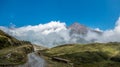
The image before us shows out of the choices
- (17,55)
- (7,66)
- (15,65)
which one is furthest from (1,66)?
(17,55)

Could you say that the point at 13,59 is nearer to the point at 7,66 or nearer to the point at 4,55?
the point at 4,55

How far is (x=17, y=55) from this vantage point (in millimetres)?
179875

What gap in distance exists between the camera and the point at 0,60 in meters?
150

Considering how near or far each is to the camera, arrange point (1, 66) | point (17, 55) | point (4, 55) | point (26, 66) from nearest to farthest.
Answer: point (1, 66)
point (26, 66)
point (4, 55)
point (17, 55)

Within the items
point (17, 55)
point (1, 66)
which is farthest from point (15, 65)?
point (17, 55)

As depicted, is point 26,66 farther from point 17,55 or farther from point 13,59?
point 17,55

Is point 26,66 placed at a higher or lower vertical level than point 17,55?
lower

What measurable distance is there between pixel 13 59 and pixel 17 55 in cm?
1642

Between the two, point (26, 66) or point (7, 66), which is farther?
point (26, 66)

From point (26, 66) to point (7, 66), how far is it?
13183mm

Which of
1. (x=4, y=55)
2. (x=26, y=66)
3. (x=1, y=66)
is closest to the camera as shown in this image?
(x=1, y=66)

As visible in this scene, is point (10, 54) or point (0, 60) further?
point (10, 54)

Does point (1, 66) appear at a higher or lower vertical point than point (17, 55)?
lower

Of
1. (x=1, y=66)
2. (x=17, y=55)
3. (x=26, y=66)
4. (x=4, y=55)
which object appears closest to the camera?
(x=1, y=66)
